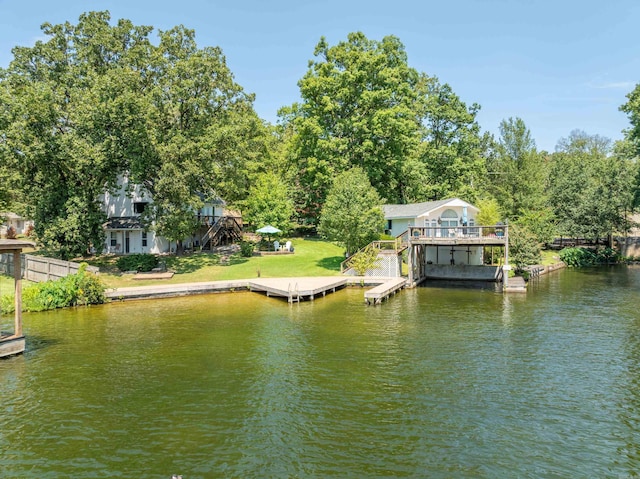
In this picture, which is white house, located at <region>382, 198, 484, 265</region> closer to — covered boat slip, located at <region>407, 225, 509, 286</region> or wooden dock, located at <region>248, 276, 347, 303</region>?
covered boat slip, located at <region>407, 225, 509, 286</region>

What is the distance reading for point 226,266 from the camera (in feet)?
122

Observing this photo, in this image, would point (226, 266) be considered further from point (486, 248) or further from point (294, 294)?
point (486, 248)

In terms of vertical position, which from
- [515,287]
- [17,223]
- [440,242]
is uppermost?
[17,223]

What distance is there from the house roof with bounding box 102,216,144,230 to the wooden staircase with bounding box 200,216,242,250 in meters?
6.58

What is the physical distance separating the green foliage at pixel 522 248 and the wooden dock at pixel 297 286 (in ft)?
48.3

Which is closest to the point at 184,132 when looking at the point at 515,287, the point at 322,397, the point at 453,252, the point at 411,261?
the point at 411,261

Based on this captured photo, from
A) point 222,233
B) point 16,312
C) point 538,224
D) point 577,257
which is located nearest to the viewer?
point 16,312

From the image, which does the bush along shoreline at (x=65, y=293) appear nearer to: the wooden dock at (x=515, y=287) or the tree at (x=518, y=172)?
the wooden dock at (x=515, y=287)

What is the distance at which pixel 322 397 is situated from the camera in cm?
1284

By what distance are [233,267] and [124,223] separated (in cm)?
1185

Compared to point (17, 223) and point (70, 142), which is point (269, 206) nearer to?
point (70, 142)

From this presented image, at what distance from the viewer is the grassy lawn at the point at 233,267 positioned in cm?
3284

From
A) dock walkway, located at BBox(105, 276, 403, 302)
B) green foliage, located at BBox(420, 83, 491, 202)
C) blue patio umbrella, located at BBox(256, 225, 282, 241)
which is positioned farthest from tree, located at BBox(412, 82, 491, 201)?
dock walkway, located at BBox(105, 276, 403, 302)

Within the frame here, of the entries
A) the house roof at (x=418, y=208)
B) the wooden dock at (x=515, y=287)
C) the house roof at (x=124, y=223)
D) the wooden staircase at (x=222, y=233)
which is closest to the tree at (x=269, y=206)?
the wooden staircase at (x=222, y=233)
